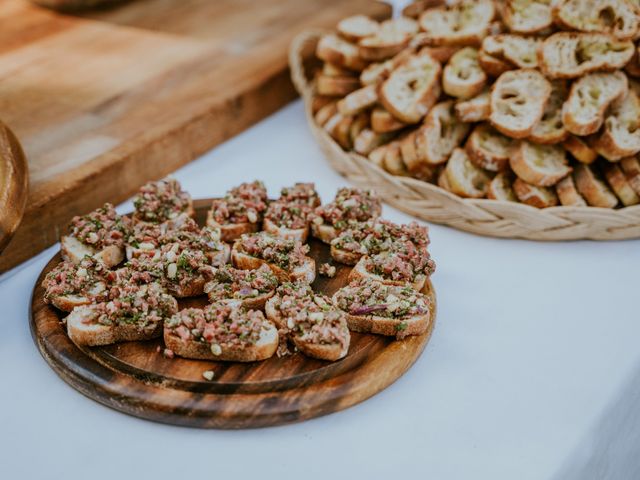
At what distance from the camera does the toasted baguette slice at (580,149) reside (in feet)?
8.68

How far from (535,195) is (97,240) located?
154cm

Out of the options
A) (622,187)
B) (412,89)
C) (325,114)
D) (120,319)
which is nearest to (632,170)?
(622,187)

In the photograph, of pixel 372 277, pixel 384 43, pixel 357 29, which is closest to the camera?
pixel 372 277

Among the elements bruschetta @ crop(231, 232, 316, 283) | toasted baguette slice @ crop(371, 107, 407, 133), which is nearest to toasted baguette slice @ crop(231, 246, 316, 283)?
bruschetta @ crop(231, 232, 316, 283)

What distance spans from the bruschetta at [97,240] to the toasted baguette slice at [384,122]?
1.12 metres

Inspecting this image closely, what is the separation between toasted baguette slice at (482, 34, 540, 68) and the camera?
9.13 ft

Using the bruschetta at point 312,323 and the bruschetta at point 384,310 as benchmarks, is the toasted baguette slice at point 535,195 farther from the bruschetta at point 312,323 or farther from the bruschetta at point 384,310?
the bruschetta at point 312,323

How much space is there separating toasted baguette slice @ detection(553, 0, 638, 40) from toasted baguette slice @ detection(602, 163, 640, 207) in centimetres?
51

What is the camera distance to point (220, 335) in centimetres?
190

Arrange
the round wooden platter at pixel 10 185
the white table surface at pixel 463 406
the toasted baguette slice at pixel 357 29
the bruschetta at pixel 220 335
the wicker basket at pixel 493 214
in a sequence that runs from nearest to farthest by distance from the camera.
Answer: the white table surface at pixel 463 406 < the bruschetta at pixel 220 335 < the round wooden platter at pixel 10 185 < the wicker basket at pixel 493 214 < the toasted baguette slice at pixel 357 29

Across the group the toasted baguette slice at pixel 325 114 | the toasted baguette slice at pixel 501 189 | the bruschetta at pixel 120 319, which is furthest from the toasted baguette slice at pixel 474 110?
the bruschetta at pixel 120 319

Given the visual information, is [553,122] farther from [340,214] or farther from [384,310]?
[384,310]

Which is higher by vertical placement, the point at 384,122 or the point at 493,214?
the point at 384,122

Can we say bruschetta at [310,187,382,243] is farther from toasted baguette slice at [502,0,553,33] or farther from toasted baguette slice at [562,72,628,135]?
toasted baguette slice at [502,0,553,33]
